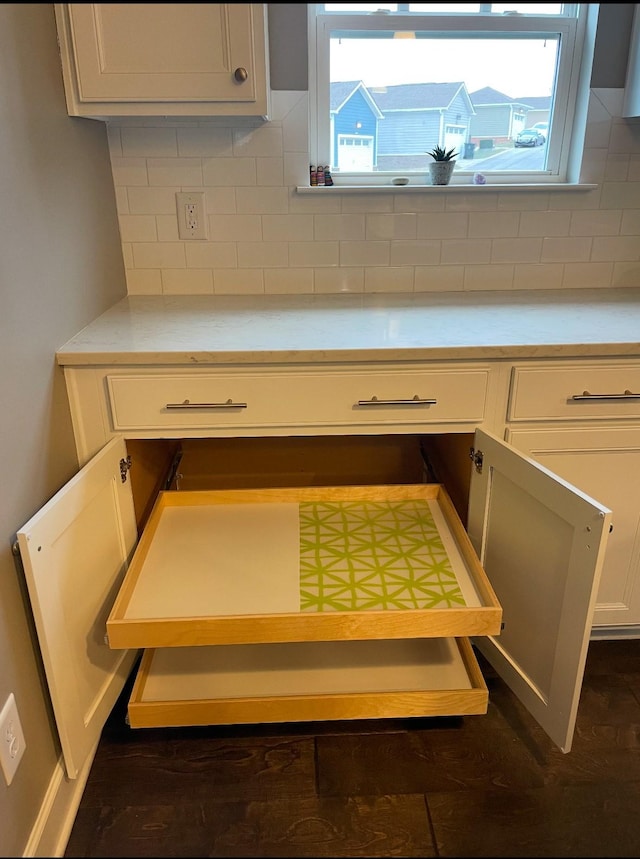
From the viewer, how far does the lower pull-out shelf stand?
56.2 inches

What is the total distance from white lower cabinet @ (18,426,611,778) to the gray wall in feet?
0.25

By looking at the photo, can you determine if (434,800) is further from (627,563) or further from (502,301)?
(502,301)

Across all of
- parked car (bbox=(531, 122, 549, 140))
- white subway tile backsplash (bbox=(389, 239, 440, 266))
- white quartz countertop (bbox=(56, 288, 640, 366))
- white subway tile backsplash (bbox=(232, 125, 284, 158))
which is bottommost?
white quartz countertop (bbox=(56, 288, 640, 366))

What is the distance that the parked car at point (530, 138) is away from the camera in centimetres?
205

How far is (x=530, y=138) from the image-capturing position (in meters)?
2.05

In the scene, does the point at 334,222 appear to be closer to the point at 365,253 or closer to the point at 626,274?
the point at 365,253

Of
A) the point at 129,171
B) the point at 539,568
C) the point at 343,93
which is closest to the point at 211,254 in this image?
the point at 129,171

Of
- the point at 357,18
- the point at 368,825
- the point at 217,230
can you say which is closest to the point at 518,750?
the point at 368,825

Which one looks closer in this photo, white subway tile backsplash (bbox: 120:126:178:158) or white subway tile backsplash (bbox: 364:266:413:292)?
white subway tile backsplash (bbox: 120:126:178:158)

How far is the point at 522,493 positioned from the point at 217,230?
122 centimetres

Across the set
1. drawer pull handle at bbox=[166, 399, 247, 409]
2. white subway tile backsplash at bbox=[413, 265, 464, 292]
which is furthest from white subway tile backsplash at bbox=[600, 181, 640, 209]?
drawer pull handle at bbox=[166, 399, 247, 409]

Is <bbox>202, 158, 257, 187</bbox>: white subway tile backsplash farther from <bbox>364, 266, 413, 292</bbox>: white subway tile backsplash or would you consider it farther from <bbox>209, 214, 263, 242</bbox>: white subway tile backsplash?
<bbox>364, 266, 413, 292</bbox>: white subway tile backsplash

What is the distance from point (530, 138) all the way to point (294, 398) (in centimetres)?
123

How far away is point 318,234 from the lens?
2.03m
